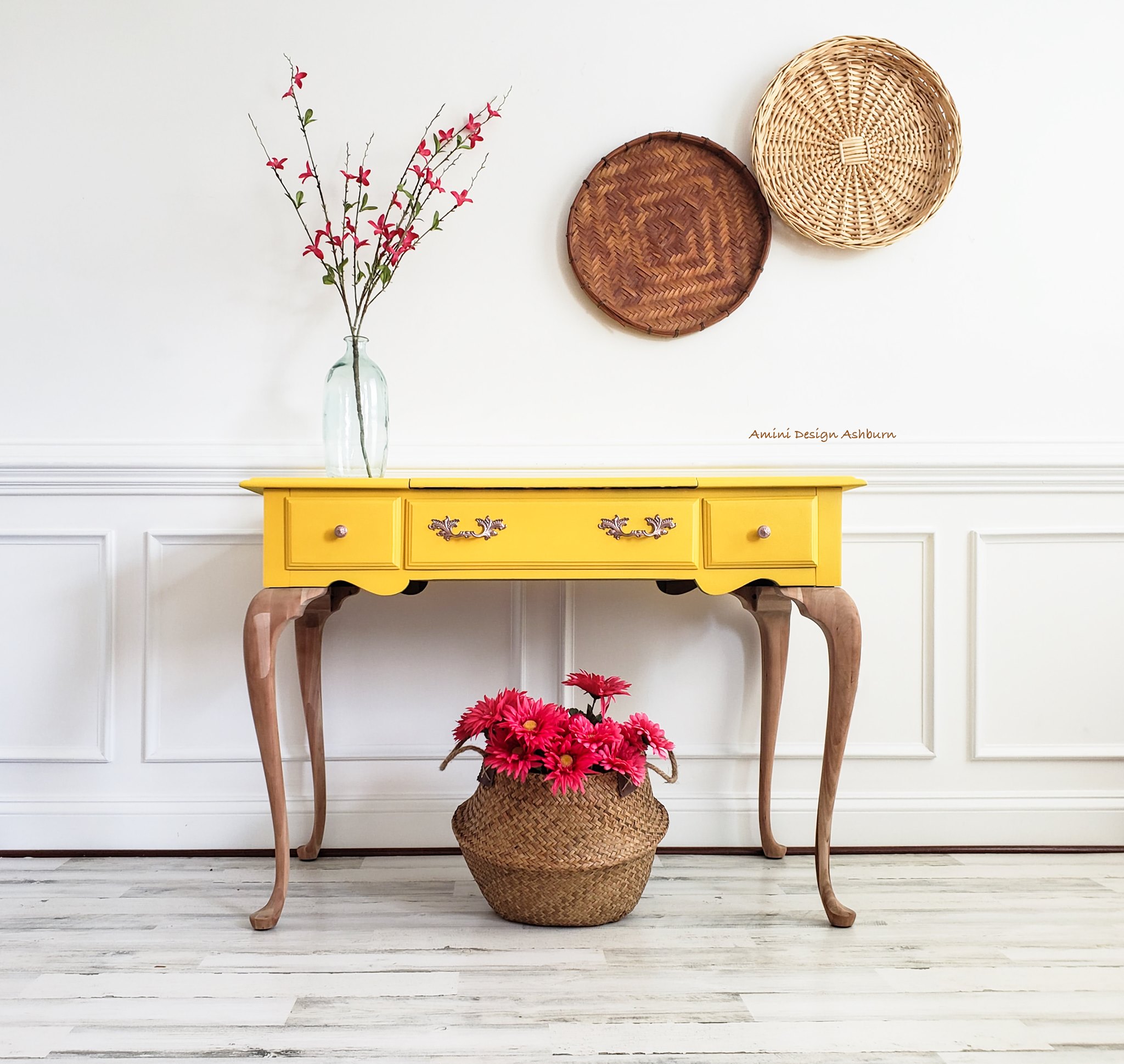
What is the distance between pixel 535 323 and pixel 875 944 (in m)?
1.46

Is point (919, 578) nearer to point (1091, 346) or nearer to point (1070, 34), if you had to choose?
point (1091, 346)

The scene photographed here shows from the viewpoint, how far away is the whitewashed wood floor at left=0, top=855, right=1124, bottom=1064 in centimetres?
117

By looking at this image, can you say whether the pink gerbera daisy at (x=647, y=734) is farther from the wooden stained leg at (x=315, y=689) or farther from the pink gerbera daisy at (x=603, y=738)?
the wooden stained leg at (x=315, y=689)

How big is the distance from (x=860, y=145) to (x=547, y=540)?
1.28 meters

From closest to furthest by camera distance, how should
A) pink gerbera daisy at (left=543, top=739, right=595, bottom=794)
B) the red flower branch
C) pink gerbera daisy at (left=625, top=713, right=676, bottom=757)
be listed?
pink gerbera daisy at (left=543, top=739, right=595, bottom=794) → pink gerbera daisy at (left=625, top=713, right=676, bottom=757) → the red flower branch

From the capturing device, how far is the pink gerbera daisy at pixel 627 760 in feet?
5.06

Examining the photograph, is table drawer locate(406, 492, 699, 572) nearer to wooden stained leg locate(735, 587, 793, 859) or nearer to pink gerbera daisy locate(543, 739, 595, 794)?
pink gerbera daisy locate(543, 739, 595, 794)

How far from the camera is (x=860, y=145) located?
6.55ft

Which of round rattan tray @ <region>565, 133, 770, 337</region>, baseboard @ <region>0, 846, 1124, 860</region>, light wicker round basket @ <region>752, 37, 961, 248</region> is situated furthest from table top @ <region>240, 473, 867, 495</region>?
baseboard @ <region>0, 846, 1124, 860</region>

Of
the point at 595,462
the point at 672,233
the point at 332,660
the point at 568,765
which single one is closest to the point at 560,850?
the point at 568,765

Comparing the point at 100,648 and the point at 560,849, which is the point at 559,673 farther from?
the point at 100,648

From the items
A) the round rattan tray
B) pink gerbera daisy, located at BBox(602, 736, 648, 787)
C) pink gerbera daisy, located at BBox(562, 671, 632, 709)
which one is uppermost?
the round rattan tray

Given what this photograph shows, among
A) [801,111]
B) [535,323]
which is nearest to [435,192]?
[535,323]

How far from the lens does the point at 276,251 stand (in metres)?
1.99
